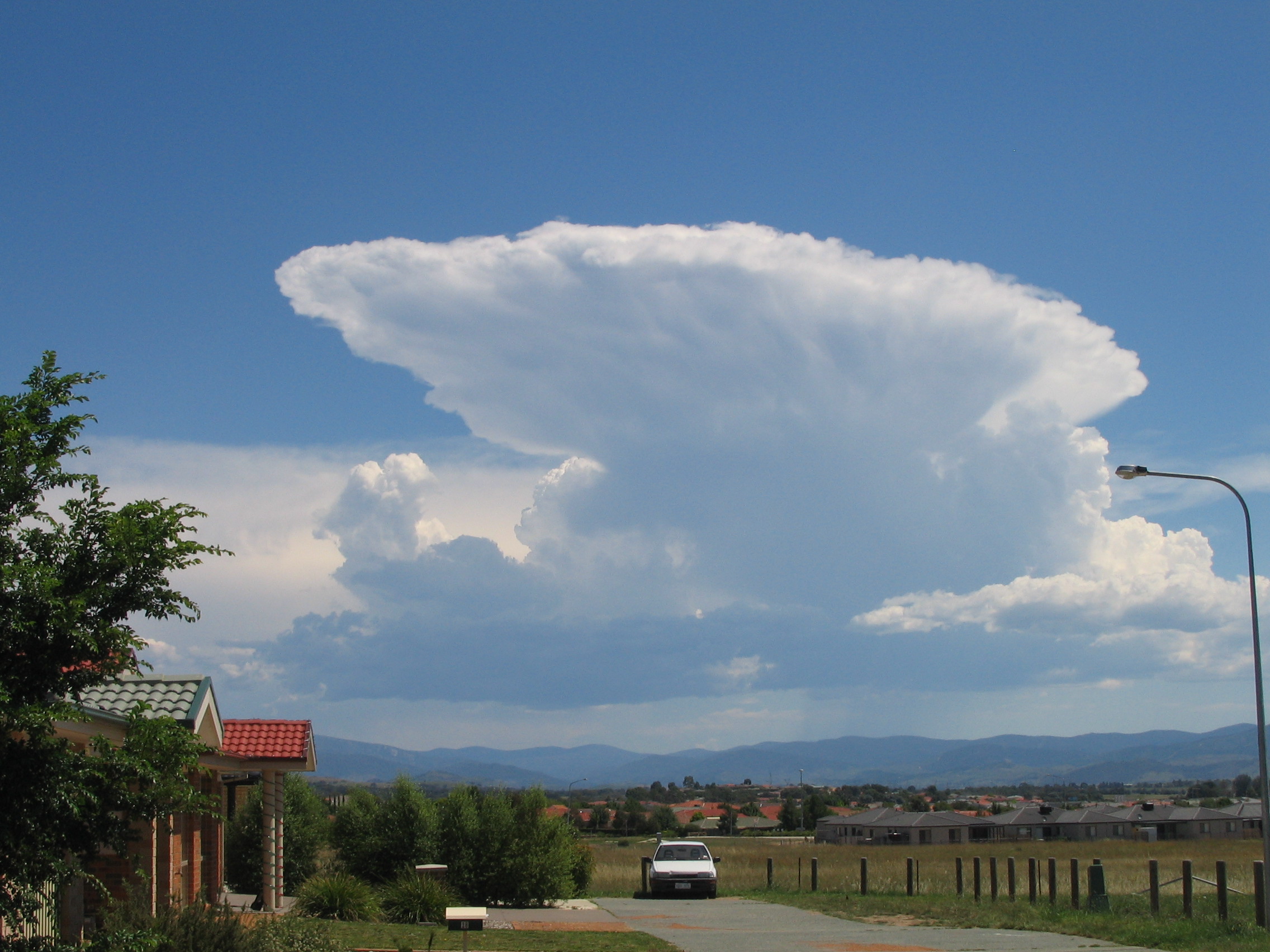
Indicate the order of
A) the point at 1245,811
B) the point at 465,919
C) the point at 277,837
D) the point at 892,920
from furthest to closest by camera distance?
the point at 1245,811, the point at 892,920, the point at 277,837, the point at 465,919

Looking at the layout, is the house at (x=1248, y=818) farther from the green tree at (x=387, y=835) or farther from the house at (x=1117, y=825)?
the green tree at (x=387, y=835)

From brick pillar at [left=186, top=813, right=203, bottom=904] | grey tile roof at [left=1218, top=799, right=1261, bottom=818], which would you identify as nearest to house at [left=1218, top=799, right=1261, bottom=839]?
grey tile roof at [left=1218, top=799, right=1261, bottom=818]

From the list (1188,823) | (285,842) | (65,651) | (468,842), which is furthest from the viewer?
(1188,823)

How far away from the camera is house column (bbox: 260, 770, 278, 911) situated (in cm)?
2147

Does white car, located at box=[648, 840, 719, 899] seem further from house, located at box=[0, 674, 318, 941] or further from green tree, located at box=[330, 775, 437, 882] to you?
house, located at box=[0, 674, 318, 941]

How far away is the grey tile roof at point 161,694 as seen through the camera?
42.9 feet

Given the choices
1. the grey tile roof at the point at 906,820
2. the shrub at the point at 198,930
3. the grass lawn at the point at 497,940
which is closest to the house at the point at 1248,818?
the grey tile roof at the point at 906,820

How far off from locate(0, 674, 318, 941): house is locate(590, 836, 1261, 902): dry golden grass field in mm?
13290

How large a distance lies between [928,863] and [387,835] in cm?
2789

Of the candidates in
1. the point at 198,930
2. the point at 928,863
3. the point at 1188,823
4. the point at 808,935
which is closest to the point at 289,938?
the point at 198,930

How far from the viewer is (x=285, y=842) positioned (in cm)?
2778

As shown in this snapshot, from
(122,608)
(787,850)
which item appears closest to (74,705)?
(122,608)

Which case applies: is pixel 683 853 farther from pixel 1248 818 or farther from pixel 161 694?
pixel 1248 818

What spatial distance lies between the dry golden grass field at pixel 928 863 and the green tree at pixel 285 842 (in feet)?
28.9
